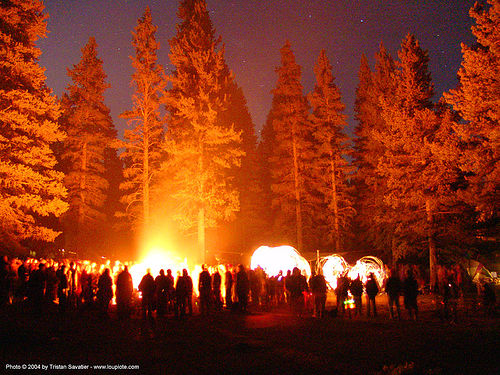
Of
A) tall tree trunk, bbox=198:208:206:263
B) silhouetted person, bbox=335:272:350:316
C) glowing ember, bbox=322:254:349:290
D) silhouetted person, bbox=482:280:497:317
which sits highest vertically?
tall tree trunk, bbox=198:208:206:263

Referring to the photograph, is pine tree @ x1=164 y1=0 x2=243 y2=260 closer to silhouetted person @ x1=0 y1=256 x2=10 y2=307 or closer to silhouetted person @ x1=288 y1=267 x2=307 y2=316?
silhouetted person @ x1=288 y1=267 x2=307 y2=316

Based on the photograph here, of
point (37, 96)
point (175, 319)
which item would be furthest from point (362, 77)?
point (175, 319)

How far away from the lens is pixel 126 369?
23.0 feet

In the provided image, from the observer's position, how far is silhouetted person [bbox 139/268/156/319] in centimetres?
1234

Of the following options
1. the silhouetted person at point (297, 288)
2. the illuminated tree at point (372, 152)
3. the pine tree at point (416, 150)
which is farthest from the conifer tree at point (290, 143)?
the silhouetted person at point (297, 288)

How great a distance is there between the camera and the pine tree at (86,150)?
30938 millimetres

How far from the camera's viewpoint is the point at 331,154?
35.4 meters

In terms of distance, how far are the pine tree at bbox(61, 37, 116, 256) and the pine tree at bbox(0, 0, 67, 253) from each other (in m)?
10.6

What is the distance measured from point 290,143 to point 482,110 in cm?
1856

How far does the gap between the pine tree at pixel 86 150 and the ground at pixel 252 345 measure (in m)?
17.9

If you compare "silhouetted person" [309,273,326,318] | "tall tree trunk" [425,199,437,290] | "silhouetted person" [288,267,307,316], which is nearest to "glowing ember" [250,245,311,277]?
"silhouetted person" [288,267,307,316]

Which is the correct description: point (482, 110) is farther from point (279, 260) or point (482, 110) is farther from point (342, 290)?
point (279, 260)

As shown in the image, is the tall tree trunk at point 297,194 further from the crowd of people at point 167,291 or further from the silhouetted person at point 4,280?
the silhouetted person at point 4,280

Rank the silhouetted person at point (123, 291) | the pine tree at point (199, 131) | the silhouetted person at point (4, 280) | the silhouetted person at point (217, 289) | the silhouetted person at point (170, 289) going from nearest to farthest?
the silhouetted person at point (123, 291), the silhouetted person at point (4, 280), the silhouetted person at point (170, 289), the silhouetted person at point (217, 289), the pine tree at point (199, 131)
